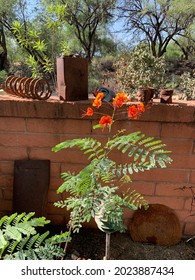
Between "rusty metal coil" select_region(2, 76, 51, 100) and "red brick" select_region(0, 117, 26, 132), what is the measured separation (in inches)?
6.3

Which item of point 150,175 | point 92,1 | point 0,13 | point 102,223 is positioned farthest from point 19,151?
point 92,1

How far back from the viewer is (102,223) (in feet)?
3.38

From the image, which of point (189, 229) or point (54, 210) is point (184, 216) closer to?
point (189, 229)

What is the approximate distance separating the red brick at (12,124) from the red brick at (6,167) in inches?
9.1

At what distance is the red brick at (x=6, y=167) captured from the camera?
4.84ft

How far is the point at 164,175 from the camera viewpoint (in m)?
1.45

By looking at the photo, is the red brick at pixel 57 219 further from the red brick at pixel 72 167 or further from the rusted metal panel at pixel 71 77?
the rusted metal panel at pixel 71 77

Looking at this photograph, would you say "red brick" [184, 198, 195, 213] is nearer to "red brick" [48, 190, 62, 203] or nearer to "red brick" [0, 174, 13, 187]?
"red brick" [48, 190, 62, 203]

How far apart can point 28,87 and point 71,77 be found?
0.89 ft

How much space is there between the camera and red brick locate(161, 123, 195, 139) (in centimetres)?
133

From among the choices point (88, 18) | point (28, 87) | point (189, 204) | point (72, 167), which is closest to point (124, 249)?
point (189, 204)


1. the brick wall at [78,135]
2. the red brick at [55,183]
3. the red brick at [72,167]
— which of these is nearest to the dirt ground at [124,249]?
the brick wall at [78,135]

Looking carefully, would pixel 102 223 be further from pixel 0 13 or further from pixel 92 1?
pixel 92 1

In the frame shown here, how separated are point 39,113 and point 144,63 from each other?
1.43 m
